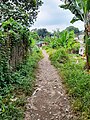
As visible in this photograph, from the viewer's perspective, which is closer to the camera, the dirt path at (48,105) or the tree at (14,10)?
the dirt path at (48,105)

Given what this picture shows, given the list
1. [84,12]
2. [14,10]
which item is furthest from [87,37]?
[14,10]

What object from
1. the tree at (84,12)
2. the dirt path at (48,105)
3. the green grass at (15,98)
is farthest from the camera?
the tree at (84,12)

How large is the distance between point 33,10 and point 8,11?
19.1 feet

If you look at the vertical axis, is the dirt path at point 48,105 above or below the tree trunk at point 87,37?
below

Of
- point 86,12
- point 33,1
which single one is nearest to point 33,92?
point 86,12

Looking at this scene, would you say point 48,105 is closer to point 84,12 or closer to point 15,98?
point 15,98

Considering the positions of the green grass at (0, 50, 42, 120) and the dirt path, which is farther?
the dirt path

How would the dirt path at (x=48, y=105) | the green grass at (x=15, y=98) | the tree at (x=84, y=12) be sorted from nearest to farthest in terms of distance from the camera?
the green grass at (x=15, y=98)
the dirt path at (x=48, y=105)
the tree at (x=84, y=12)

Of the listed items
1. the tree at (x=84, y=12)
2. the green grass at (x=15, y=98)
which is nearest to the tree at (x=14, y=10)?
the tree at (x=84, y=12)

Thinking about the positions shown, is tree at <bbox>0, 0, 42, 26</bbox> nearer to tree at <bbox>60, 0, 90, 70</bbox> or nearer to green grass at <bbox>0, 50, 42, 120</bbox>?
tree at <bbox>60, 0, 90, 70</bbox>

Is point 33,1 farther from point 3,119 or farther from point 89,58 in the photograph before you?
point 3,119

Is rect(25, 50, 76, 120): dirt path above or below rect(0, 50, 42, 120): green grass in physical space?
below

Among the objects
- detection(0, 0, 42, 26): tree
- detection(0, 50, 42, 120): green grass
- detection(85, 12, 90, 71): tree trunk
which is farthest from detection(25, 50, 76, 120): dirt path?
detection(0, 0, 42, 26): tree

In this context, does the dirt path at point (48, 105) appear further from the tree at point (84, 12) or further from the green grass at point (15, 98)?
the tree at point (84, 12)
